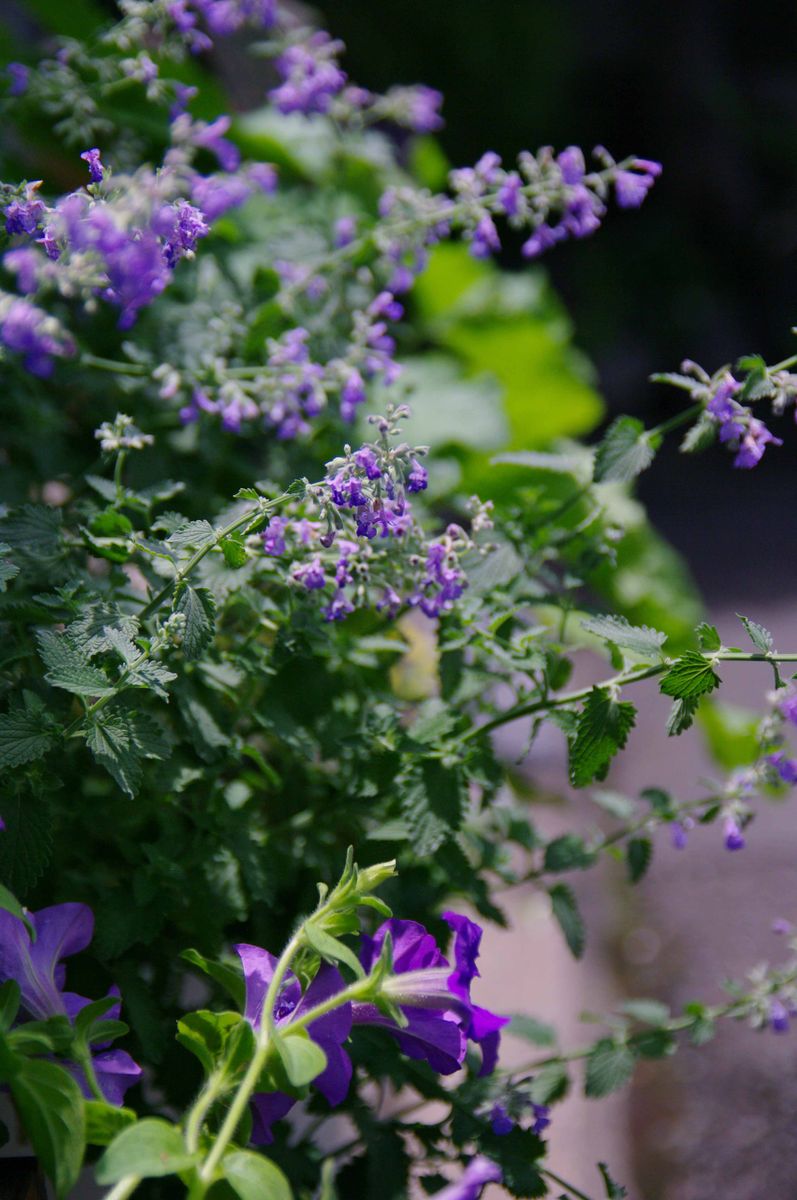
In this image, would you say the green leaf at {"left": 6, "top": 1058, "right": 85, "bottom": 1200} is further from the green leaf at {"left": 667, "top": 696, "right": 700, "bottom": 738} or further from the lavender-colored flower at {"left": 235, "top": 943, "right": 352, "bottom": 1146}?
the green leaf at {"left": 667, "top": 696, "right": 700, "bottom": 738}

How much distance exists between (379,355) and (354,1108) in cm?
49

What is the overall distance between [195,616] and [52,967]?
168 mm

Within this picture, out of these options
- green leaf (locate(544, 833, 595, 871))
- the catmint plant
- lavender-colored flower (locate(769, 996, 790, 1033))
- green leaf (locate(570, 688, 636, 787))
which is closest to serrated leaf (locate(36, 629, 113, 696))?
the catmint plant

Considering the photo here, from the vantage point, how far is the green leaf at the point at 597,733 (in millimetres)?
562

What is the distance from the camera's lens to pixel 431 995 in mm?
488

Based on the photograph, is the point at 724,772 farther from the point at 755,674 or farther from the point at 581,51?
the point at 581,51

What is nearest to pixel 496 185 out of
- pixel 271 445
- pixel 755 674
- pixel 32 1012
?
pixel 271 445

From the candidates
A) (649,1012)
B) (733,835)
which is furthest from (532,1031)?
(733,835)

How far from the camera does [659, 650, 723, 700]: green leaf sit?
527mm

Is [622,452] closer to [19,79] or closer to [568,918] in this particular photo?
[568,918]

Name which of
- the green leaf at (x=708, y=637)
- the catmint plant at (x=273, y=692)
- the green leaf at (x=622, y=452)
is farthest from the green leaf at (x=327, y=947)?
the green leaf at (x=622, y=452)

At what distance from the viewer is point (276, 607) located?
25.2 inches

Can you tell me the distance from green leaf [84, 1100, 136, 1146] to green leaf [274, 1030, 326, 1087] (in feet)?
0.21

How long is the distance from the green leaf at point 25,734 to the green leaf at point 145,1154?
0.17m
